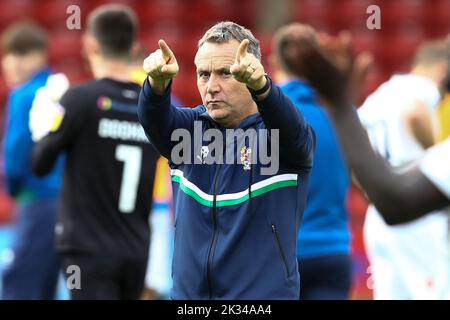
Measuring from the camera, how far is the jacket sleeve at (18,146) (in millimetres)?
6758

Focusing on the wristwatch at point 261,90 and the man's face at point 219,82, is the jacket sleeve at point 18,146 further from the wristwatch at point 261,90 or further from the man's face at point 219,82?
the wristwatch at point 261,90

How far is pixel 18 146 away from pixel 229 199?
320 cm

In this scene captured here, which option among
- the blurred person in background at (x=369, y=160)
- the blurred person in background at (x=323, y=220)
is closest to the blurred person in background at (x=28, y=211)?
the blurred person in background at (x=323, y=220)

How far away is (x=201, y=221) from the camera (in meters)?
3.95

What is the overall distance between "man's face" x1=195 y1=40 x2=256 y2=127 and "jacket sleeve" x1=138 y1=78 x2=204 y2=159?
0.13 meters

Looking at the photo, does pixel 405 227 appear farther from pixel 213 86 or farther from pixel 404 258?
pixel 213 86

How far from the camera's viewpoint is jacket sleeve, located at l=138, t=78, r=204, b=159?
391 cm

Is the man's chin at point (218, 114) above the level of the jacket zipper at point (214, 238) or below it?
above

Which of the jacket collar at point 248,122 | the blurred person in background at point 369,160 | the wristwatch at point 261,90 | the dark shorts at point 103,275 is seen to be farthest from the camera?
the dark shorts at point 103,275

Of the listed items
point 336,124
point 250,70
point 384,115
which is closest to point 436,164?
point 336,124

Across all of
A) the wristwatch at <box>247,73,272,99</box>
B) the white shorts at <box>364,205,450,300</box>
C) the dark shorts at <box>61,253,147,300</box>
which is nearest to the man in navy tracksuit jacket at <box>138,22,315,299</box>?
Answer: the wristwatch at <box>247,73,272,99</box>

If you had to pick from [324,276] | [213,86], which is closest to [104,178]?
[324,276]

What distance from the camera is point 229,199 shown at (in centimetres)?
392

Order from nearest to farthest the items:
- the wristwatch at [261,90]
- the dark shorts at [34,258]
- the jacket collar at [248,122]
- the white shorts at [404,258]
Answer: the wristwatch at [261,90] < the jacket collar at [248,122] < the white shorts at [404,258] < the dark shorts at [34,258]
